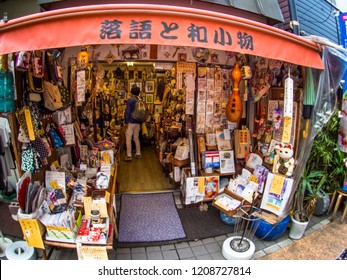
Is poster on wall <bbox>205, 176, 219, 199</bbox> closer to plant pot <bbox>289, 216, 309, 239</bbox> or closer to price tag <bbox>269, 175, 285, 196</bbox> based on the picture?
price tag <bbox>269, 175, 285, 196</bbox>

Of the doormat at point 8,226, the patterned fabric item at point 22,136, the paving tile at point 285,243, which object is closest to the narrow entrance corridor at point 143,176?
the doormat at point 8,226

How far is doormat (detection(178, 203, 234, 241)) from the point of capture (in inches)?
191

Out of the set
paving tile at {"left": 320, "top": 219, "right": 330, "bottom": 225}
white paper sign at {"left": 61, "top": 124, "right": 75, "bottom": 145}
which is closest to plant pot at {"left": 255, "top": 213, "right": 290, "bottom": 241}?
paving tile at {"left": 320, "top": 219, "right": 330, "bottom": 225}

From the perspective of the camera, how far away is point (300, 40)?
336cm

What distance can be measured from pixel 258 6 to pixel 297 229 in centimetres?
475

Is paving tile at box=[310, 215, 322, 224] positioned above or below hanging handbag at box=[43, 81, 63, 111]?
below

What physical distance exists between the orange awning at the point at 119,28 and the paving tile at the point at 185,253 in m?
3.61

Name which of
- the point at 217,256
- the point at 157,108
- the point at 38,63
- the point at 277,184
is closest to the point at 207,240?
the point at 217,256

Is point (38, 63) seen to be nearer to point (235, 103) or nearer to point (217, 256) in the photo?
point (235, 103)

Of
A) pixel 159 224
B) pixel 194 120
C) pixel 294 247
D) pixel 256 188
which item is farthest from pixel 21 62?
pixel 294 247

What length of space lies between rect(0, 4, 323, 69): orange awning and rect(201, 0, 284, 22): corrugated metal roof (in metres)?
2.26

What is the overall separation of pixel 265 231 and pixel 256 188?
2.84ft

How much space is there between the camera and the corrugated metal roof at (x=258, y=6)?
4.66m

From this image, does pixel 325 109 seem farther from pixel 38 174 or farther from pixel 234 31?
pixel 38 174
